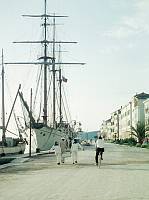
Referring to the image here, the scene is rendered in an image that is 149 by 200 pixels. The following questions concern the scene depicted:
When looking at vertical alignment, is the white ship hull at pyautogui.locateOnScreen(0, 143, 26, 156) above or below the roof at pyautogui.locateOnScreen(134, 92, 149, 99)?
below

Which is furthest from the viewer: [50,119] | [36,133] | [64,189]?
[50,119]

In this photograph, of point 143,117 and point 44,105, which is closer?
point 44,105

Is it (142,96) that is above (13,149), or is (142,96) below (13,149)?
above

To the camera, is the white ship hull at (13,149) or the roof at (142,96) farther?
the roof at (142,96)

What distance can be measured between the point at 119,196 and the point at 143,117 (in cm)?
12590

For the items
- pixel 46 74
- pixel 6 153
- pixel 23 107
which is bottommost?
pixel 6 153

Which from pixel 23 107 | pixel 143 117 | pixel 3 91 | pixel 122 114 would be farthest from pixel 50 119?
pixel 122 114

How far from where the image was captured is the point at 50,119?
78.7m

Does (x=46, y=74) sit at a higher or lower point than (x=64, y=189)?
higher

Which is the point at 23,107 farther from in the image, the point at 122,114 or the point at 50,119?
the point at 122,114

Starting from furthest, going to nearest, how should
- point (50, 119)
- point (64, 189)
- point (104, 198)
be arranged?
1. point (50, 119)
2. point (64, 189)
3. point (104, 198)

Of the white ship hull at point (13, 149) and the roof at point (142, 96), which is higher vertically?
the roof at point (142, 96)

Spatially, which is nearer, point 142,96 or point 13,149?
point 13,149

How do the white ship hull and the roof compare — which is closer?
the white ship hull
